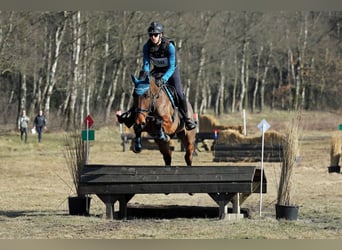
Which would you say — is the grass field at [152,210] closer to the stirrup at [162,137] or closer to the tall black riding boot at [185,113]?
the stirrup at [162,137]

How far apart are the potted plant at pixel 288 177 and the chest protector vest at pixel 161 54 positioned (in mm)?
2241

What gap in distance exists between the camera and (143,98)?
33.2ft

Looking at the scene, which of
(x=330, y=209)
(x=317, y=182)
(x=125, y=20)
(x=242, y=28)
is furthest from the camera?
(x=242, y=28)

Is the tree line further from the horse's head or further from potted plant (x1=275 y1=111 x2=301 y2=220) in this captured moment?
the horse's head

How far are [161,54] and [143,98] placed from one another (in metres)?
1.00

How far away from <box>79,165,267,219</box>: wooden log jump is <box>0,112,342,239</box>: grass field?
442mm

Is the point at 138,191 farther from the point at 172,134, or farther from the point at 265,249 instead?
the point at 265,249

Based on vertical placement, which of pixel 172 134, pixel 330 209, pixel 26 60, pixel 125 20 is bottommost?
pixel 330 209

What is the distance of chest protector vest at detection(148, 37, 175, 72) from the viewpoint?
10.8 meters

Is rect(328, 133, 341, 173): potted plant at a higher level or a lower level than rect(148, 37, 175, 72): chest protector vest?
lower

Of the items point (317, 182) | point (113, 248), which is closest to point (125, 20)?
point (317, 182)

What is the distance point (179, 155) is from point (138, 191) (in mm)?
18903

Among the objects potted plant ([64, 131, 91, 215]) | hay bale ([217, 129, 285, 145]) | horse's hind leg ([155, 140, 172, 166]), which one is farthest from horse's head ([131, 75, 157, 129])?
hay bale ([217, 129, 285, 145])

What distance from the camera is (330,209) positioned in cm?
1288
